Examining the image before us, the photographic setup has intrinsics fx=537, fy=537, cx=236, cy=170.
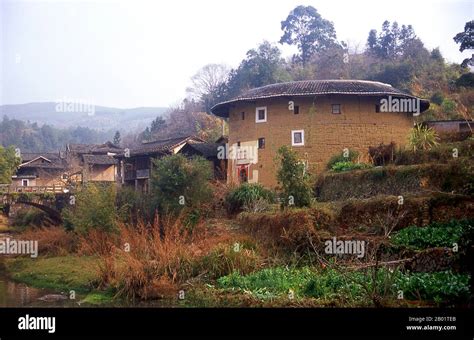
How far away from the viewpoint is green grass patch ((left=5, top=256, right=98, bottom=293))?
12219 mm

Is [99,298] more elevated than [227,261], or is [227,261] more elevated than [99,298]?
[227,261]

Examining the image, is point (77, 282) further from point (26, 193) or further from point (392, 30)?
point (392, 30)

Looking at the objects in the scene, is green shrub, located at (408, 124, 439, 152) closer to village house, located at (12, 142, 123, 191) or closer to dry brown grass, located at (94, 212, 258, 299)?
dry brown grass, located at (94, 212, 258, 299)

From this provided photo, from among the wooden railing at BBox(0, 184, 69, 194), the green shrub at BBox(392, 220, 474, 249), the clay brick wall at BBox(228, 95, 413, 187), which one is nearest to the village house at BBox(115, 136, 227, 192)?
the clay brick wall at BBox(228, 95, 413, 187)

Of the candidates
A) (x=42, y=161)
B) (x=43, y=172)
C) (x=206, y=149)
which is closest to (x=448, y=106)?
(x=206, y=149)

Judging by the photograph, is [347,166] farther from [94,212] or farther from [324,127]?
[94,212]

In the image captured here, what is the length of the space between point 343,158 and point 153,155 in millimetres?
8016

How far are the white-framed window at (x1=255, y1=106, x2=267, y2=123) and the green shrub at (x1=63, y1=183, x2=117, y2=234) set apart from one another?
5839mm

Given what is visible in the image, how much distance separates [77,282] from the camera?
12281 millimetres

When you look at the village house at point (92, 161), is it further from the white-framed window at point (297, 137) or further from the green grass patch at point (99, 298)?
the green grass patch at point (99, 298)

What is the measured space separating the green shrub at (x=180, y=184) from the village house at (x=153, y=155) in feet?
10.3

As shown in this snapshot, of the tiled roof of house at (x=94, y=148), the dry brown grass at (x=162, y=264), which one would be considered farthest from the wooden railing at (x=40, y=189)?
the dry brown grass at (x=162, y=264)

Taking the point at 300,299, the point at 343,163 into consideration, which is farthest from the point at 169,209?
the point at 300,299

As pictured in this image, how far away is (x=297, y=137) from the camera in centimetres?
1864
